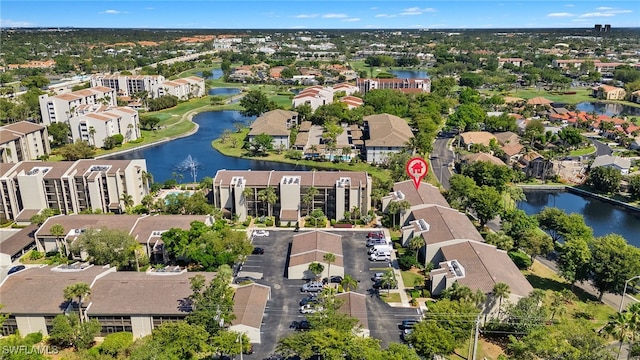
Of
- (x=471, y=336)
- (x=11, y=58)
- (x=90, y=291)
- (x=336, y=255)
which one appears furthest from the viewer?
(x=11, y=58)

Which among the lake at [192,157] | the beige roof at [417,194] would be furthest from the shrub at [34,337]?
the lake at [192,157]

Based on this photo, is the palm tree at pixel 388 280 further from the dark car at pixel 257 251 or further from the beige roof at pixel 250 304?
the dark car at pixel 257 251

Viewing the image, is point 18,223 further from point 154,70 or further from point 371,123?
point 154,70

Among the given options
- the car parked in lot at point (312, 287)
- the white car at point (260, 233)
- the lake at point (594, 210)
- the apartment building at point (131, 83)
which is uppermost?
the apartment building at point (131, 83)

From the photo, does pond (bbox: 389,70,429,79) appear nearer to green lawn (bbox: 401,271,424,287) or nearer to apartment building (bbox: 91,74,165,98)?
apartment building (bbox: 91,74,165,98)

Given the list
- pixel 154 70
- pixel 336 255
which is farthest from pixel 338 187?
pixel 154 70

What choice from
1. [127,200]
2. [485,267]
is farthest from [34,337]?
[485,267]

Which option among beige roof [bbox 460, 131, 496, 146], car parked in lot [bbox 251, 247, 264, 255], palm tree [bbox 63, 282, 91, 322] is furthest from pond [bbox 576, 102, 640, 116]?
palm tree [bbox 63, 282, 91, 322]

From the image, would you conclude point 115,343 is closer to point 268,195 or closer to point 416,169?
point 268,195
